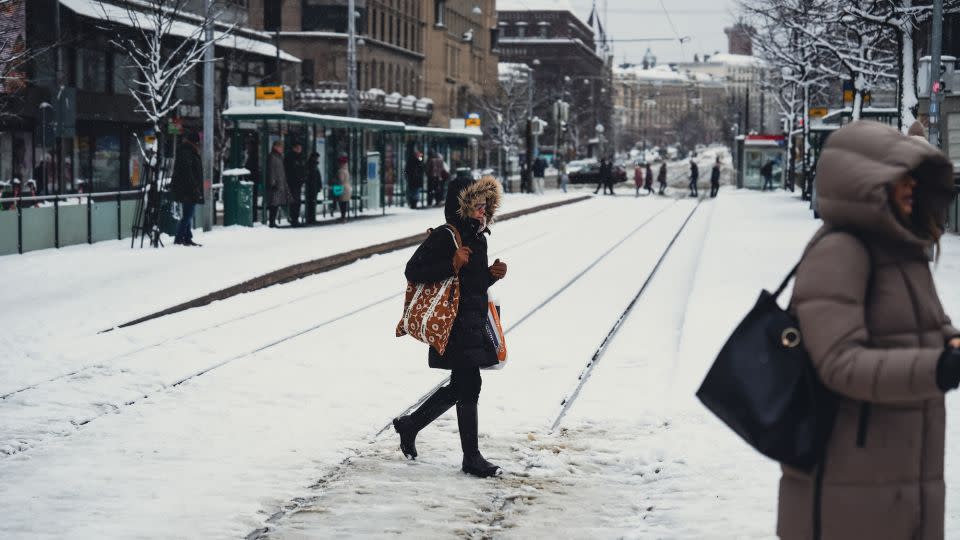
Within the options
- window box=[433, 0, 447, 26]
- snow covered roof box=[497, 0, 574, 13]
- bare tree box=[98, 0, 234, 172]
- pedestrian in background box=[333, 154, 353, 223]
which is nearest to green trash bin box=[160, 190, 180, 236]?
bare tree box=[98, 0, 234, 172]

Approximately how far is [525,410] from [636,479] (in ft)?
6.90

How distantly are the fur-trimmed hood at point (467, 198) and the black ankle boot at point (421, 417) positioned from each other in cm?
98

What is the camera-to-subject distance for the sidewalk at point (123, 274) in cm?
1396

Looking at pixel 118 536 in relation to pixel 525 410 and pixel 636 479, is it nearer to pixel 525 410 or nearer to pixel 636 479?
pixel 636 479

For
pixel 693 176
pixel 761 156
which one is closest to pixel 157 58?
pixel 693 176

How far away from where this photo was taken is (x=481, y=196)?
25.3 ft

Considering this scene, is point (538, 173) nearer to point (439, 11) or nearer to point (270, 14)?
point (270, 14)

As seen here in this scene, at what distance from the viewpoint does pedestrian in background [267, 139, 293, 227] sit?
2877 cm

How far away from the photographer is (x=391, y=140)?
40188mm

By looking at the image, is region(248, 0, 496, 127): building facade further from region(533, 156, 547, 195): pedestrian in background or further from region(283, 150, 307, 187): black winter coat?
region(283, 150, 307, 187): black winter coat

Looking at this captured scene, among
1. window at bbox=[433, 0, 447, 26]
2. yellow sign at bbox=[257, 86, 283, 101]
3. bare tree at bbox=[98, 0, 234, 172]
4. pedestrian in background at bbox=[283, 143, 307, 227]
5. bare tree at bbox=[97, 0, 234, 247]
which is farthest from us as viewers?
window at bbox=[433, 0, 447, 26]

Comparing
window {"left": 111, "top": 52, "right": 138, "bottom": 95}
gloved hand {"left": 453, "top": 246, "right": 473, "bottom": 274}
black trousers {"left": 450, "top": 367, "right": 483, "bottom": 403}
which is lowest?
black trousers {"left": 450, "top": 367, "right": 483, "bottom": 403}

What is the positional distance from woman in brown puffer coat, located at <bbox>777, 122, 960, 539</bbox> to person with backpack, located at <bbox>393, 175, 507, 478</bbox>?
153 inches

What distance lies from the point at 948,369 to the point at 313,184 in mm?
28270
